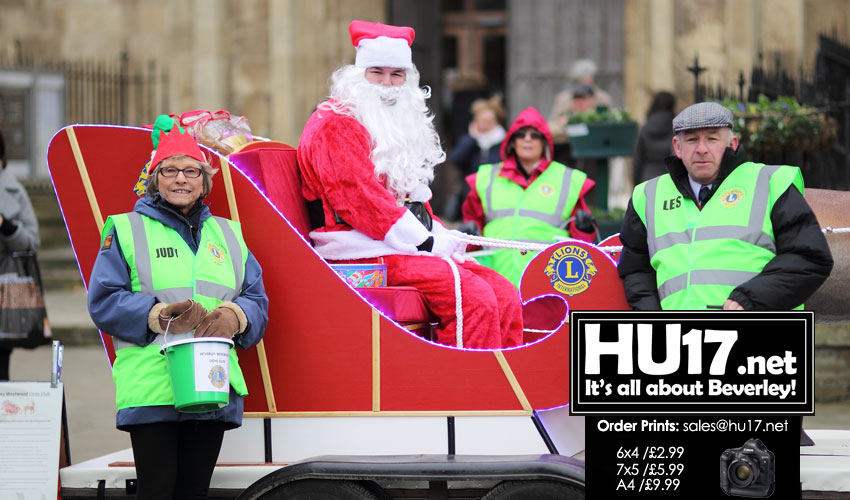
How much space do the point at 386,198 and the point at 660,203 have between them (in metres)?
1.08

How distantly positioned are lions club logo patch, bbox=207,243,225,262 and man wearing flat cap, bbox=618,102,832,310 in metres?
1.53

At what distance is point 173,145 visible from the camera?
428 centimetres

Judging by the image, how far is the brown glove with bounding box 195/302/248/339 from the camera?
4109mm

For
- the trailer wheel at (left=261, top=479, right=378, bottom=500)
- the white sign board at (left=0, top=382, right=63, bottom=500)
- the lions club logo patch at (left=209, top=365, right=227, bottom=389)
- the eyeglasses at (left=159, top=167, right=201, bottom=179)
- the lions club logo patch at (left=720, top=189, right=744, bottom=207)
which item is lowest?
the trailer wheel at (left=261, top=479, right=378, bottom=500)

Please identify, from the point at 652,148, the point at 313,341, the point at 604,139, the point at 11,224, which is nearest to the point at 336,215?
the point at 313,341

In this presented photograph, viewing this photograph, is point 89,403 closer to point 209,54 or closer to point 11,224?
point 11,224

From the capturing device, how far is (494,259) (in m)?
6.98

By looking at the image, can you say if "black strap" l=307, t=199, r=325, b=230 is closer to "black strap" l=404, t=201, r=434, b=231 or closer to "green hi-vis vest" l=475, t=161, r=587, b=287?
"black strap" l=404, t=201, r=434, b=231

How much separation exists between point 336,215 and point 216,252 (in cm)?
77

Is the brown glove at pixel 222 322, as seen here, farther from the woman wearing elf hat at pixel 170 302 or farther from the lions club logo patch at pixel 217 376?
the lions club logo patch at pixel 217 376

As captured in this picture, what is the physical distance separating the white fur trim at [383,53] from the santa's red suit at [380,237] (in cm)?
Answer: 30

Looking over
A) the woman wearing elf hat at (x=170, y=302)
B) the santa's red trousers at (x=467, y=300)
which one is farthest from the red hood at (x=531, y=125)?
the woman wearing elf hat at (x=170, y=302)

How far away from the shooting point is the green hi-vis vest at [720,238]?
4375mm

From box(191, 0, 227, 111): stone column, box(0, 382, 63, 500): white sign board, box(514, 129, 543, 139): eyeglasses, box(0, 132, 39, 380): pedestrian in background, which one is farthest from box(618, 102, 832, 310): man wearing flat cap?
box(191, 0, 227, 111): stone column
